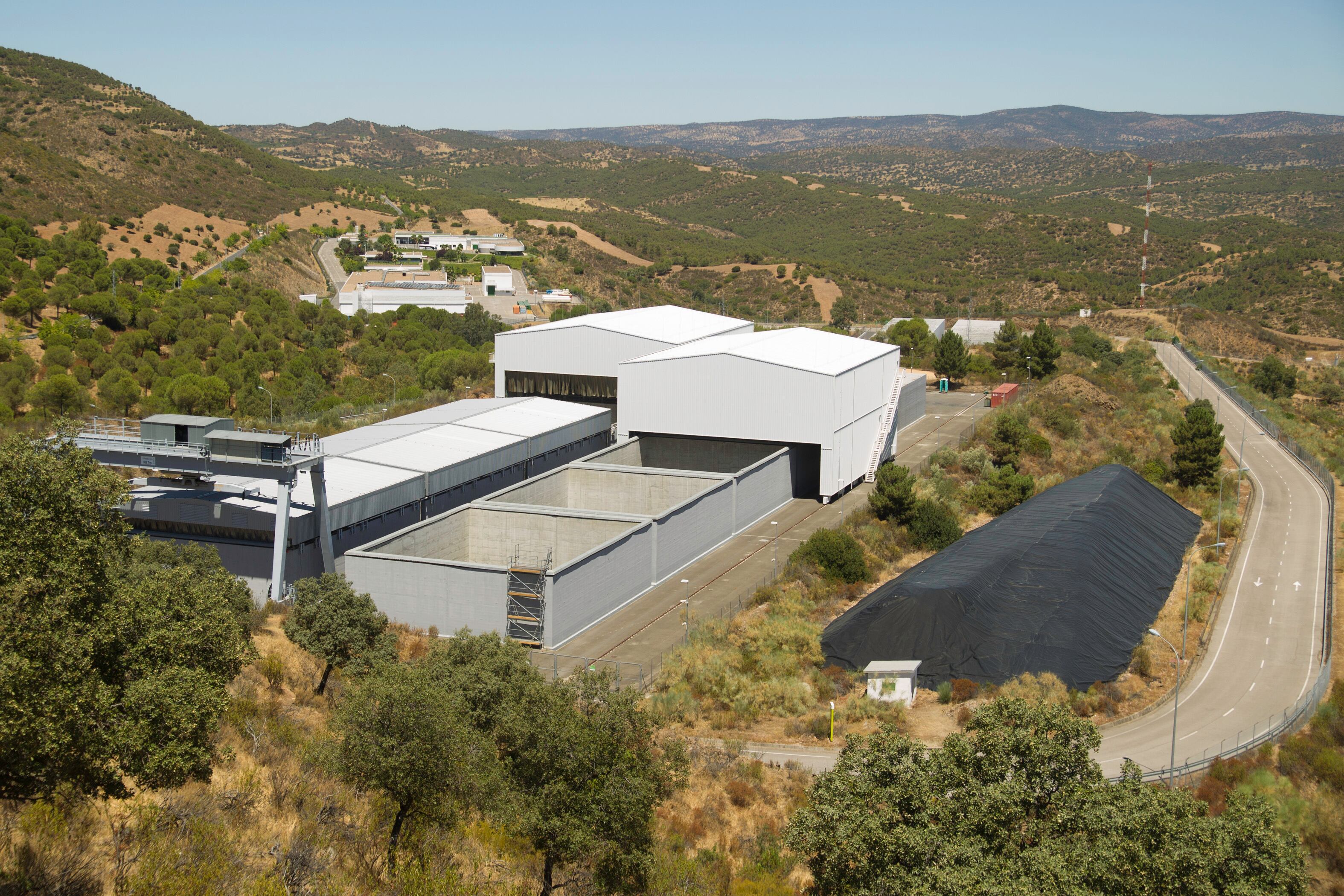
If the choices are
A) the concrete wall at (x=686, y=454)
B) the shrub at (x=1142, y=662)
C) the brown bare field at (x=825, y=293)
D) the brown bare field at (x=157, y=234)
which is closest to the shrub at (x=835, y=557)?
the concrete wall at (x=686, y=454)

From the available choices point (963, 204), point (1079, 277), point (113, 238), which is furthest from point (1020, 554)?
point (963, 204)

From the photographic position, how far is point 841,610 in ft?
102

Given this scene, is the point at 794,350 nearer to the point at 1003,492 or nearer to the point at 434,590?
the point at 1003,492

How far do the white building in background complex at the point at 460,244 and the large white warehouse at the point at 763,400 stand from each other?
7003 centimetres

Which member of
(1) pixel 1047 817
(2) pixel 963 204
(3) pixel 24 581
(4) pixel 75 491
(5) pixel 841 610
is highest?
(2) pixel 963 204

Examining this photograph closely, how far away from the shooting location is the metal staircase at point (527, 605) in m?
26.7

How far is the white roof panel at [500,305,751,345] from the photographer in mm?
48812

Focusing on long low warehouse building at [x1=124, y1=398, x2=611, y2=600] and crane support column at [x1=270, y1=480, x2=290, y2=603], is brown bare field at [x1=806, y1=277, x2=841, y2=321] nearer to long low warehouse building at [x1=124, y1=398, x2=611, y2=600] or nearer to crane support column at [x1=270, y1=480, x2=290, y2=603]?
long low warehouse building at [x1=124, y1=398, x2=611, y2=600]

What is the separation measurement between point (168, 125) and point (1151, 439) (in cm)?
10446

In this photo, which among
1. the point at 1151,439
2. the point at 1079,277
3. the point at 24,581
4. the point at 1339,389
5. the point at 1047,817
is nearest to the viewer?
the point at 24,581

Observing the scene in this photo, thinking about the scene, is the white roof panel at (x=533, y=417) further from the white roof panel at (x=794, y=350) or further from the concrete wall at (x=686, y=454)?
the white roof panel at (x=794, y=350)

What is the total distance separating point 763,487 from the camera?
39562mm

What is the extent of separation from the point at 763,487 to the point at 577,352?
1302 cm

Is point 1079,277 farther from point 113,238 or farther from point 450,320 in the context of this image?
point 113,238
